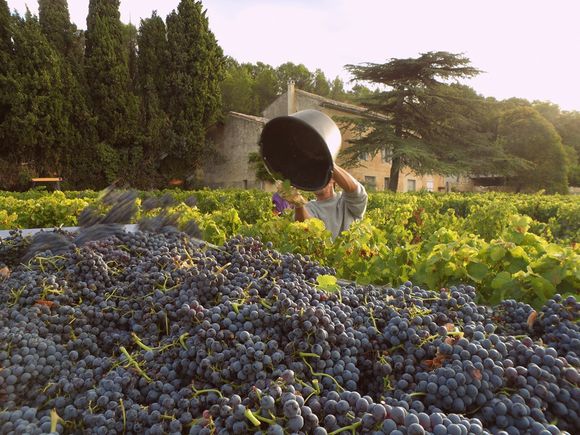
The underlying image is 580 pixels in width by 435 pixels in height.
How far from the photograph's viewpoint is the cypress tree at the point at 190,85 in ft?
91.2

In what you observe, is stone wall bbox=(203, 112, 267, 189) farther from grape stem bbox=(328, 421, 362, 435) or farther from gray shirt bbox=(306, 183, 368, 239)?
grape stem bbox=(328, 421, 362, 435)

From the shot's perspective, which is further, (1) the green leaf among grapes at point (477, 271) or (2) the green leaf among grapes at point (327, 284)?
(1) the green leaf among grapes at point (477, 271)

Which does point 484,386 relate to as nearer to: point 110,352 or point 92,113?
point 110,352

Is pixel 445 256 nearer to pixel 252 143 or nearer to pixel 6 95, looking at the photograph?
pixel 6 95

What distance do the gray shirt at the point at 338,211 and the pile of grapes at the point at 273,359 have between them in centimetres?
243

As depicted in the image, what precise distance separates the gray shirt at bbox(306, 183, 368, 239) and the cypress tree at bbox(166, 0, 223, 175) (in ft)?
82.1

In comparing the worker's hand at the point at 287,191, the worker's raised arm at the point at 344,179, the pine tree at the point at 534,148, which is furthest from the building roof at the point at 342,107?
the worker's hand at the point at 287,191

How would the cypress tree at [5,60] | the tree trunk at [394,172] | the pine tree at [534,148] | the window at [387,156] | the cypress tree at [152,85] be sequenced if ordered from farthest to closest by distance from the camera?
the pine tree at [534,148] < the tree trunk at [394,172] < the window at [387,156] < the cypress tree at [152,85] < the cypress tree at [5,60]

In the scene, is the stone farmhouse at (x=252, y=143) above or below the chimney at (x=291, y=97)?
below

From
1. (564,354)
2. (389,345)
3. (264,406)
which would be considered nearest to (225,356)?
(264,406)

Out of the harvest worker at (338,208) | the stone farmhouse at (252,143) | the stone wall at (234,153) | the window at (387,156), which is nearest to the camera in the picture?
the harvest worker at (338,208)

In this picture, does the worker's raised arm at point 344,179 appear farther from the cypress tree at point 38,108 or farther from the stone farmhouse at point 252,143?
the cypress tree at point 38,108

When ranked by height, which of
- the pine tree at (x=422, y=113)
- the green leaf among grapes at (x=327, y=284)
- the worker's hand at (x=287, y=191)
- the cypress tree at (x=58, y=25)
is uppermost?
the cypress tree at (x=58, y=25)

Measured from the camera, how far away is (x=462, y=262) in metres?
1.93
